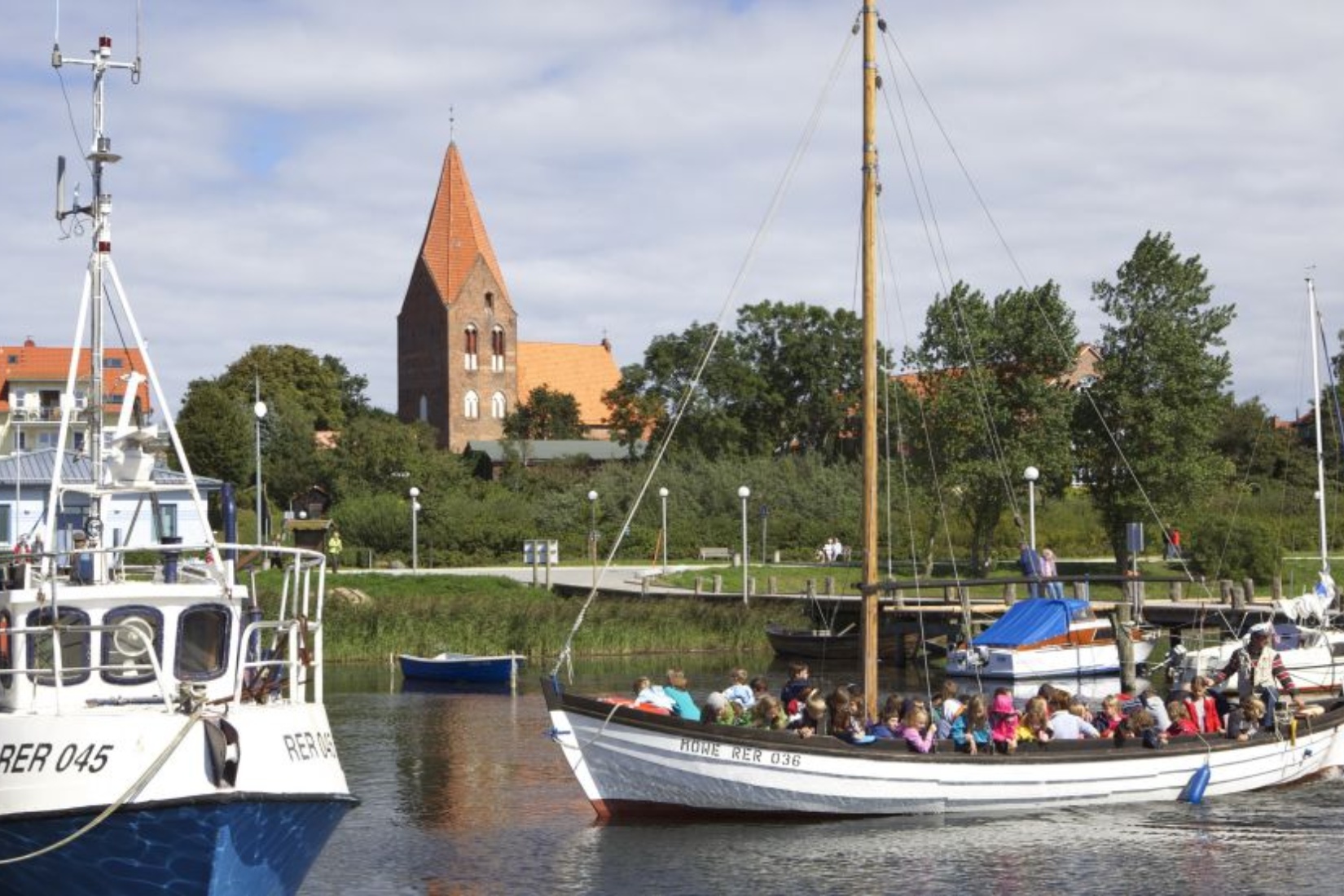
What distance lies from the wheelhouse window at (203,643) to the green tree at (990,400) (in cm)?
5092

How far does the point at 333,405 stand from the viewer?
426 ft

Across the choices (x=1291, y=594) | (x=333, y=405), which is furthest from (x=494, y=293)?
(x=1291, y=594)

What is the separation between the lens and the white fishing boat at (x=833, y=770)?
2575 centimetres

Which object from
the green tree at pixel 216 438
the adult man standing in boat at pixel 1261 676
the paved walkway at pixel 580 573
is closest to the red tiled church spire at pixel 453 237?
the green tree at pixel 216 438

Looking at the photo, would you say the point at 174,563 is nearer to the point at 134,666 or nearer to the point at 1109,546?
the point at 134,666

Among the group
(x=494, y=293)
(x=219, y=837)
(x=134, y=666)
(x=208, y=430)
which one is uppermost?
(x=494, y=293)

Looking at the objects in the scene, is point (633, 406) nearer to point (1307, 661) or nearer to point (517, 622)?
point (517, 622)

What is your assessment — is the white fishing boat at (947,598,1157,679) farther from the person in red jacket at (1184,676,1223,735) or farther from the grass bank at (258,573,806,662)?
the person in red jacket at (1184,676,1223,735)

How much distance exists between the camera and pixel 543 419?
13788 cm

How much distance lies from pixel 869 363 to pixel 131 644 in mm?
14041

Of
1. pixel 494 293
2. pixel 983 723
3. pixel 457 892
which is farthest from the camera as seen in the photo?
pixel 494 293

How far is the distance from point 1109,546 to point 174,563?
68.2 meters

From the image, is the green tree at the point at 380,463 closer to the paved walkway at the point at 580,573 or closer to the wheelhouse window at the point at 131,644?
the paved walkway at the point at 580,573

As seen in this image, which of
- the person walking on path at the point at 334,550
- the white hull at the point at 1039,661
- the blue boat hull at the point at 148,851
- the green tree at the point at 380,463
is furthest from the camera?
the green tree at the point at 380,463
